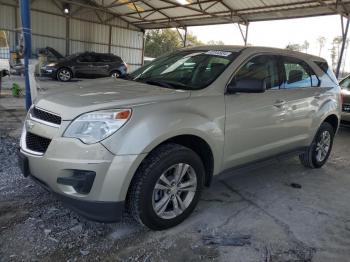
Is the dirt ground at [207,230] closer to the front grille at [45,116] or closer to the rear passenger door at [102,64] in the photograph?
the front grille at [45,116]

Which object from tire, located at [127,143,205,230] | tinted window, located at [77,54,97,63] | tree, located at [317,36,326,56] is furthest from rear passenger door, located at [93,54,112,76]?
tree, located at [317,36,326,56]

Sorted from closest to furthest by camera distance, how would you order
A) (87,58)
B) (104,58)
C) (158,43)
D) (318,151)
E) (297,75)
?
(297,75) < (318,151) < (87,58) < (104,58) < (158,43)

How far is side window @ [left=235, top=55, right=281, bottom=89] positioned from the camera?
3.62 metres

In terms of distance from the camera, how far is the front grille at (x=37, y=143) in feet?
9.05

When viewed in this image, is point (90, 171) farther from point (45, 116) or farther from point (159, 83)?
point (159, 83)

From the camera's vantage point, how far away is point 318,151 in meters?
5.11

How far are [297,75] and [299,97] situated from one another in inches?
13.0

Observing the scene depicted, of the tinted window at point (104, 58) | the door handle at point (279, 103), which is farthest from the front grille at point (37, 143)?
the tinted window at point (104, 58)

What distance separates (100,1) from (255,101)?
68.2 ft

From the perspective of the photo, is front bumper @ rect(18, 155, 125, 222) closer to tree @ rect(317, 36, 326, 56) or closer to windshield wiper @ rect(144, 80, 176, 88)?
windshield wiper @ rect(144, 80, 176, 88)

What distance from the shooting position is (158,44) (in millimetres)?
42562

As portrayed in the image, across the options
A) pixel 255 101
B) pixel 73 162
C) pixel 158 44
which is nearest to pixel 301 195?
pixel 255 101

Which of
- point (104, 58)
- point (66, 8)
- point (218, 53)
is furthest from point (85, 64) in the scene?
point (218, 53)

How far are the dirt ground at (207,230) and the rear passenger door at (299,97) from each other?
729mm
